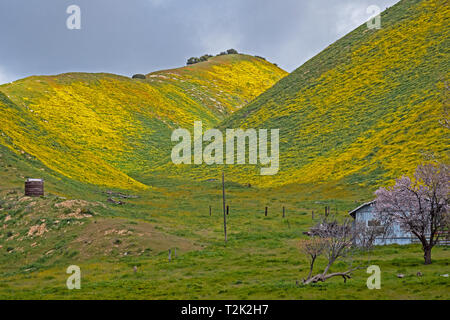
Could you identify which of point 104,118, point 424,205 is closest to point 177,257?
point 424,205

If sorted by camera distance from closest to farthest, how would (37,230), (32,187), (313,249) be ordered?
1. (313,249)
2. (37,230)
3. (32,187)

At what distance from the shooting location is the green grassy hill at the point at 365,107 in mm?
82250

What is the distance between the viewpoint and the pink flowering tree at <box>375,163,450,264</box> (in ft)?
114

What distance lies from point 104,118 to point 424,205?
114134 millimetres

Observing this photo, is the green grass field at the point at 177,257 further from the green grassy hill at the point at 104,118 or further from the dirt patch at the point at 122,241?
the green grassy hill at the point at 104,118

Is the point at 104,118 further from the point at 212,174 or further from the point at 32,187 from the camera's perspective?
the point at 32,187

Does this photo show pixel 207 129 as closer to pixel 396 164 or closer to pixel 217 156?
pixel 217 156

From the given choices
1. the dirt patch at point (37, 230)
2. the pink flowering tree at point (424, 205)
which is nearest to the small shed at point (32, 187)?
the dirt patch at point (37, 230)

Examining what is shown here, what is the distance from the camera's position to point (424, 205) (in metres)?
35.8

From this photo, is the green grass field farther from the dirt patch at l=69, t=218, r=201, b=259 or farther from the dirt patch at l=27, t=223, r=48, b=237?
the dirt patch at l=27, t=223, r=48, b=237

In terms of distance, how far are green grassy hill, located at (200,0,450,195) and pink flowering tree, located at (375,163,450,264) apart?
3417 centimetres

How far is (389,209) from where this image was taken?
1545 inches
